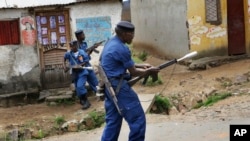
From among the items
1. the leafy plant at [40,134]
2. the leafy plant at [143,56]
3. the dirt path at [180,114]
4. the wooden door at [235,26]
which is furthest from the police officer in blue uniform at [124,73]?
the leafy plant at [143,56]

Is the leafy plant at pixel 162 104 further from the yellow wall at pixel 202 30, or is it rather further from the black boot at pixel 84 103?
the yellow wall at pixel 202 30

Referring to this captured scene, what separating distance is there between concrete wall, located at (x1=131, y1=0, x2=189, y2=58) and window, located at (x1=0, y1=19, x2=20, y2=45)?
550 cm

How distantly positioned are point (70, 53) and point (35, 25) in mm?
2051

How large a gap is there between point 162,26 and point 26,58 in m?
6.52

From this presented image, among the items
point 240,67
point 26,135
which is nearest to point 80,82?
point 26,135

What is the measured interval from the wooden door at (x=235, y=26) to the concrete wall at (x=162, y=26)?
1406 mm

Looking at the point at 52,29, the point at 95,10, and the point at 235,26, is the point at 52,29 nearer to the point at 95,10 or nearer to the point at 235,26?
the point at 95,10

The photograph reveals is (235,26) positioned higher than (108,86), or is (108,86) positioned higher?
(235,26)

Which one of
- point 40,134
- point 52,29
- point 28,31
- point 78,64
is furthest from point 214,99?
point 28,31

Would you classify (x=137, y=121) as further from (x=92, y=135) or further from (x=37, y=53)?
(x=37, y=53)

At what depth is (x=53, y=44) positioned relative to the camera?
38.6 ft

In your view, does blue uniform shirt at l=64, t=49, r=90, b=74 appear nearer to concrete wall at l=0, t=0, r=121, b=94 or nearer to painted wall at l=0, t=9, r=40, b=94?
concrete wall at l=0, t=0, r=121, b=94

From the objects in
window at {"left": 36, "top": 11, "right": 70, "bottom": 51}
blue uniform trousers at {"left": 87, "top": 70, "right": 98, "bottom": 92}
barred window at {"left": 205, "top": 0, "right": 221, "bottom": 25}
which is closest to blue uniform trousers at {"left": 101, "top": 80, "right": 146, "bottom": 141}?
blue uniform trousers at {"left": 87, "top": 70, "right": 98, "bottom": 92}

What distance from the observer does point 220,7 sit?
48.5 feet
